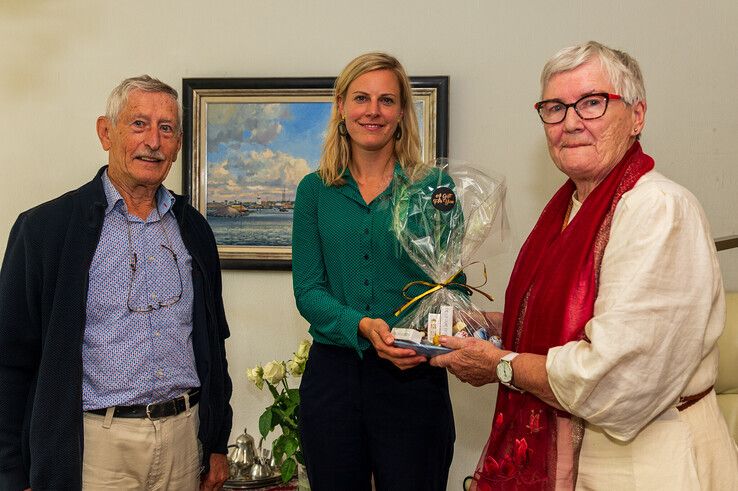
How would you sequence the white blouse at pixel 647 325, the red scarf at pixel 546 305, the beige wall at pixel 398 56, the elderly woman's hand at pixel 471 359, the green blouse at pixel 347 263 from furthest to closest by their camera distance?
the beige wall at pixel 398 56
the green blouse at pixel 347 263
the elderly woman's hand at pixel 471 359
the red scarf at pixel 546 305
the white blouse at pixel 647 325

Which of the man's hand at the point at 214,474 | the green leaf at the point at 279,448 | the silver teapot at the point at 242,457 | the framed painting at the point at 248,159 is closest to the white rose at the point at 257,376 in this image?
the green leaf at the point at 279,448

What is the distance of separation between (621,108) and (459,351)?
69cm

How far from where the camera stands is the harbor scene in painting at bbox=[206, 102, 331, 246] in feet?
11.5

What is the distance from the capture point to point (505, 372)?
1.79 m

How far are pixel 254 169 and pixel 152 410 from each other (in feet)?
5.44

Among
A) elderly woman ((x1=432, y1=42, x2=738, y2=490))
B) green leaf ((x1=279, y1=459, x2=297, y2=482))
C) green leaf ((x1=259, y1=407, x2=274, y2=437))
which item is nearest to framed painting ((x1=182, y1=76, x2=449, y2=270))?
green leaf ((x1=259, y1=407, x2=274, y2=437))

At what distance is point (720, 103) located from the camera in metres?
3.35

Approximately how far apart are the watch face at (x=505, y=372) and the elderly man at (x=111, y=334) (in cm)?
87

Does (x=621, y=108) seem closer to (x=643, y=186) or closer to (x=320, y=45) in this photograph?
(x=643, y=186)

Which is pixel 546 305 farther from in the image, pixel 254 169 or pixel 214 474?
pixel 254 169

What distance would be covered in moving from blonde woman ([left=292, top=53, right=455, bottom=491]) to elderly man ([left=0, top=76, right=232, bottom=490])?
1.09ft

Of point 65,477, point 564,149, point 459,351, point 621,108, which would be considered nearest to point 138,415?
point 65,477

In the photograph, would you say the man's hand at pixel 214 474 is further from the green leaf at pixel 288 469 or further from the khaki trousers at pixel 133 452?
the green leaf at pixel 288 469

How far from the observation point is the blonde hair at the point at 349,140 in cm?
232
